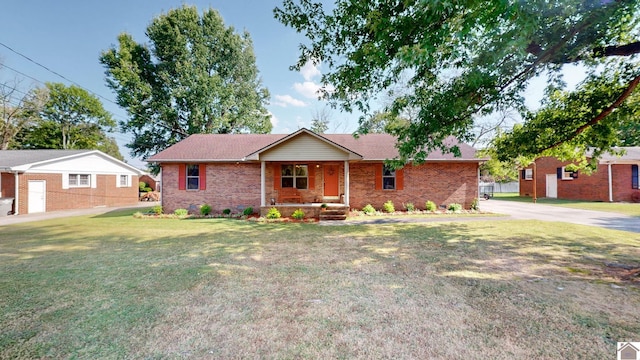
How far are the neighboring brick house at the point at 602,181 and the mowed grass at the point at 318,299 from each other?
15935mm

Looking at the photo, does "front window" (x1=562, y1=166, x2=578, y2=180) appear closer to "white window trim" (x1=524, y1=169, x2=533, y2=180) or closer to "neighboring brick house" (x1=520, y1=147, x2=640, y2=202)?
A: "neighboring brick house" (x1=520, y1=147, x2=640, y2=202)

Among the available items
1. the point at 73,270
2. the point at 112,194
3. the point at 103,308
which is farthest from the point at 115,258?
the point at 112,194

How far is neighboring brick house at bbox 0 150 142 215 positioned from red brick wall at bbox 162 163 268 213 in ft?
31.4

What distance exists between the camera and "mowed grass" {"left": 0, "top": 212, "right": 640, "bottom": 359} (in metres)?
2.72

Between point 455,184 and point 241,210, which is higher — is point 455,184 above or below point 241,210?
above

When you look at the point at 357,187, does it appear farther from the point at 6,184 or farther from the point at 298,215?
the point at 6,184

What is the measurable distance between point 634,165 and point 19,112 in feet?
195

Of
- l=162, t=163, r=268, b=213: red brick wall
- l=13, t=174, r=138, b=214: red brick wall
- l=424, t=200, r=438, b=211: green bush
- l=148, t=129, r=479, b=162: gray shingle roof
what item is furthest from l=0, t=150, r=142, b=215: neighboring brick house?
l=424, t=200, r=438, b=211: green bush

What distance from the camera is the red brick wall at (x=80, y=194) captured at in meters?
15.2

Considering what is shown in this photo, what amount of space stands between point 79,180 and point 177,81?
1153 centimetres

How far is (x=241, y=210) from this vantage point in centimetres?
1346

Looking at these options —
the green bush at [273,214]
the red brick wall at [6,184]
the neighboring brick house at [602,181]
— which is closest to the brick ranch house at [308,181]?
the green bush at [273,214]

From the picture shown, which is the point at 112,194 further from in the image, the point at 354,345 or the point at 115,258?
the point at 354,345

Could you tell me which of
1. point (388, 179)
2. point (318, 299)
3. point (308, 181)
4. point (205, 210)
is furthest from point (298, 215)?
point (318, 299)
